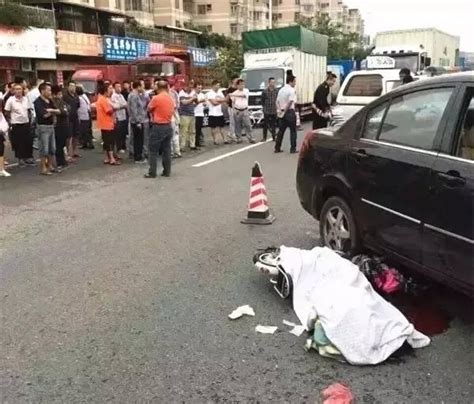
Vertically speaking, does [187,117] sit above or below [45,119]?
below

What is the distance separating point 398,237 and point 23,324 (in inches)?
110

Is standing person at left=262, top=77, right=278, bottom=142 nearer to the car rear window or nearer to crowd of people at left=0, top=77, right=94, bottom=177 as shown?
the car rear window

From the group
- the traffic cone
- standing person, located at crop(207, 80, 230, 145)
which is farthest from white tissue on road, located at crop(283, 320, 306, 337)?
standing person, located at crop(207, 80, 230, 145)

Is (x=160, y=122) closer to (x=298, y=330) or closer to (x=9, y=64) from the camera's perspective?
(x=298, y=330)

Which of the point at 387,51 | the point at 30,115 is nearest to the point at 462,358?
the point at 30,115

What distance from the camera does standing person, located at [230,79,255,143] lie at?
1591 centimetres

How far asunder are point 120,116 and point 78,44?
24625 millimetres

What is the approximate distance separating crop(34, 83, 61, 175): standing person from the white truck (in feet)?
36.2

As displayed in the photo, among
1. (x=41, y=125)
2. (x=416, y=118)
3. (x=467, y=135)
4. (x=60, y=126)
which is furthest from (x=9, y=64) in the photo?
(x=467, y=135)

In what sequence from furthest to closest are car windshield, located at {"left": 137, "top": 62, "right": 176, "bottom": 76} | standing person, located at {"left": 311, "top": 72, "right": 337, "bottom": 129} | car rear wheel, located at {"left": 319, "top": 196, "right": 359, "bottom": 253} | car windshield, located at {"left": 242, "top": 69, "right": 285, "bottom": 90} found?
car windshield, located at {"left": 137, "top": 62, "right": 176, "bottom": 76}
car windshield, located at {"left": 242, "top": 69, "right": 285, "bottom": 90}
standing person, located at {"left": 311, "top": 72, "right": 337, "bottom": 129}
car rear wheel, located at {"left": 319, "top": 196, "right": 359, "bottom": 253}

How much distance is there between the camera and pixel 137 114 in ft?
41.2

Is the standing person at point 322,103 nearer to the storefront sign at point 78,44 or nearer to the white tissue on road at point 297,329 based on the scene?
the white tissue on road at point 297,329

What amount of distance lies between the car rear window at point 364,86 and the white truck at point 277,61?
20.1 feet

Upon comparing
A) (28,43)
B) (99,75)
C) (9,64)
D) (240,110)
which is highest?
(28,43)
